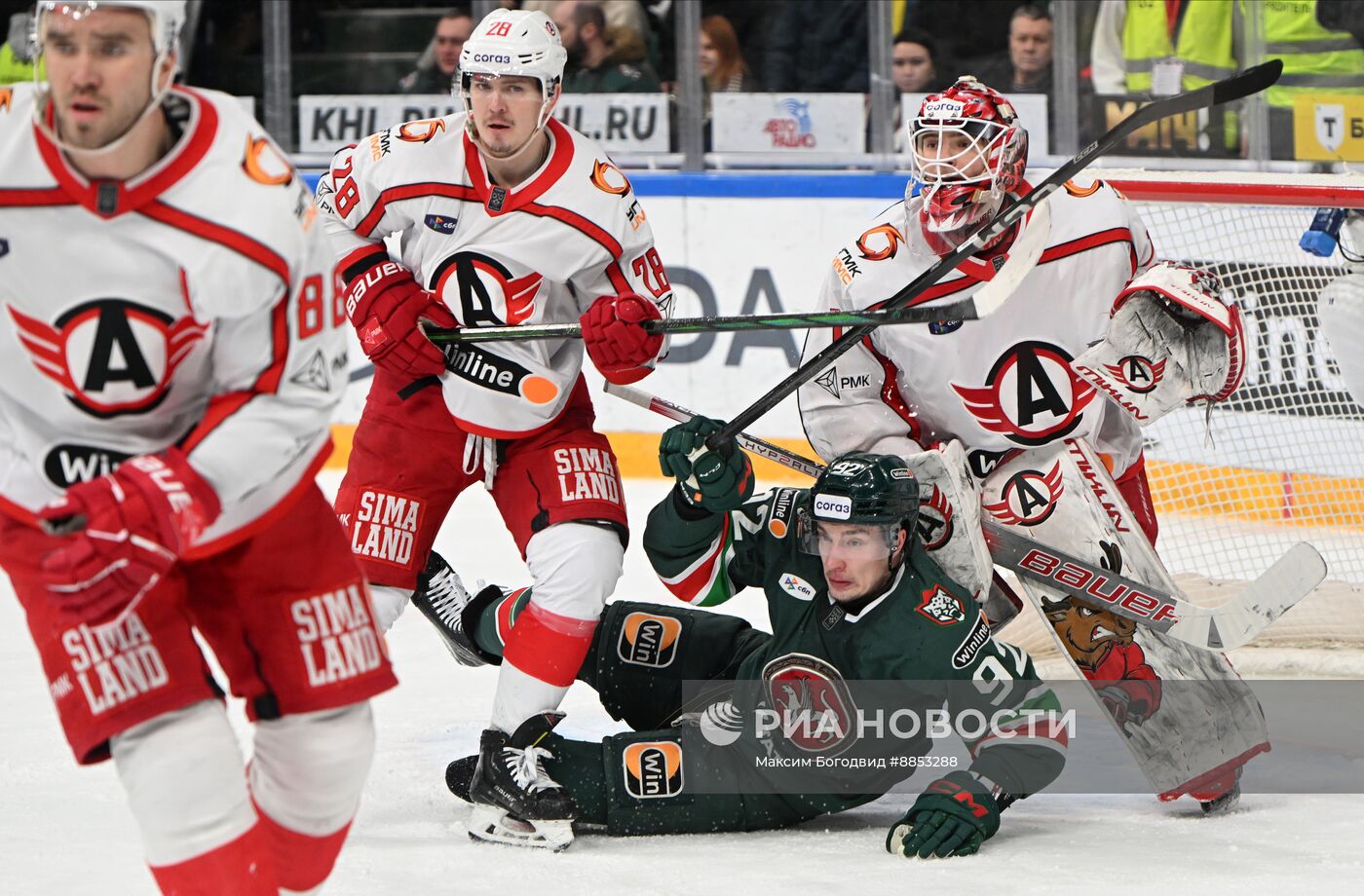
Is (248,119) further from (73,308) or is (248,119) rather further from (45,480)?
(45,480)

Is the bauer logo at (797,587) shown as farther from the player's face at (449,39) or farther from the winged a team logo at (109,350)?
the player's face at (449,39)

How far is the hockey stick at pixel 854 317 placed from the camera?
2.81 m

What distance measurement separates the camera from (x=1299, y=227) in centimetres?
412

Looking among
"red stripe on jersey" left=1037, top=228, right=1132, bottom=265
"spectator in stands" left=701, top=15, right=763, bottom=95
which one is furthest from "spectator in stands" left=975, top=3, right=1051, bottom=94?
"red stripe on jersey" left=1037, top=228, right=1132, bottom=265

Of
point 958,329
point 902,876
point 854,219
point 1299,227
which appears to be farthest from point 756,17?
point 902,876

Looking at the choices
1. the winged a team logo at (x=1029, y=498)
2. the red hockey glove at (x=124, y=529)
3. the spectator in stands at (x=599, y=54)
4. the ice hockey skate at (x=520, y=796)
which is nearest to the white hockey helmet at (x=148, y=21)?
the red hockey glove at (x=124, y=529)

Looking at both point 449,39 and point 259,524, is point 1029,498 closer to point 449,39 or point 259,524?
point 259,524

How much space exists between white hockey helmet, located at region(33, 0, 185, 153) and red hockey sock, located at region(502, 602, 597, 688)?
1189 millimetres

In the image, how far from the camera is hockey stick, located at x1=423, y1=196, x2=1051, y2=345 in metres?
2.81

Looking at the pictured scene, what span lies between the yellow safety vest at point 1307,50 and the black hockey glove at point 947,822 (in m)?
3.28

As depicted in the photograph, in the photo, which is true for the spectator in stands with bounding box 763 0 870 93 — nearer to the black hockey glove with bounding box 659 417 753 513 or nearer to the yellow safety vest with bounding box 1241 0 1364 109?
the yellow safety vest with bounding box 1241 0 1364 109

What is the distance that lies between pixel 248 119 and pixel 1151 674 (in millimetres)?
1784

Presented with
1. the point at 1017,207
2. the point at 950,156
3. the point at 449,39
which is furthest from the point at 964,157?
the point at 449,39

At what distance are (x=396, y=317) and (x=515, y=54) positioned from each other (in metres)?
0.45
